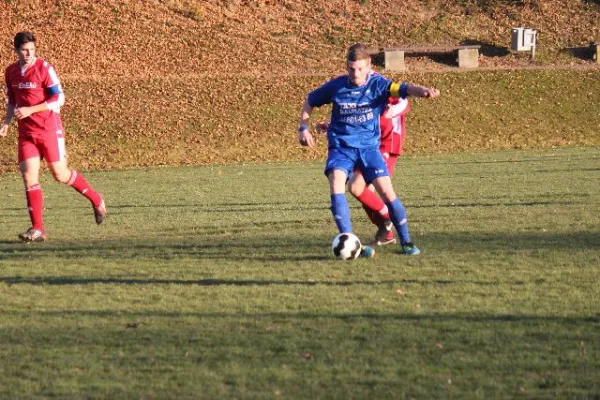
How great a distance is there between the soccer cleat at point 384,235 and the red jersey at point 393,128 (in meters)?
0.75

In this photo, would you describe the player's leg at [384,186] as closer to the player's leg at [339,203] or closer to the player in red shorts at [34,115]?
the player's leg at [339,203]

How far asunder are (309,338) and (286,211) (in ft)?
25.5

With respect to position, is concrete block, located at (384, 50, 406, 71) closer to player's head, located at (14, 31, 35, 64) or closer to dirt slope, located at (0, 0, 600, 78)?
dirt slope, located at (0, 0, 600, 78)

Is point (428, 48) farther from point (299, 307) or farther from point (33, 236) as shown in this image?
point (299, 307)

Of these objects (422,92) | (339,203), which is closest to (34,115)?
(339,203)

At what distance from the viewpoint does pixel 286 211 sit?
13750mm

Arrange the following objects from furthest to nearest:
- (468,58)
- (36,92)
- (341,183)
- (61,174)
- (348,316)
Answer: (468,58) < (61,174) < (36,92) < (341,183) < (348,316)

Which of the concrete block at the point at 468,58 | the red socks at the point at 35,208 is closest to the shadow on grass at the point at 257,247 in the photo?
the red socks at the point at 35,208

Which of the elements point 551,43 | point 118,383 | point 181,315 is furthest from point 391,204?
point 551,43

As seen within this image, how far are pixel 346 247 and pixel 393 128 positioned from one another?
6.58 feet

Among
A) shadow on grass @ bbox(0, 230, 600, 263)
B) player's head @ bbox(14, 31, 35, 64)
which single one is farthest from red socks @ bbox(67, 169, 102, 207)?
player's head @ bbox(14, 31, 35, 64)

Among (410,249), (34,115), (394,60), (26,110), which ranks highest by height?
(26,110)

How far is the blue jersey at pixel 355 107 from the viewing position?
9.02 meters

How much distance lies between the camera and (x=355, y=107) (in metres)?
9.04
